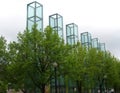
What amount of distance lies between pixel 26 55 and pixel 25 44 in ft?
4.90

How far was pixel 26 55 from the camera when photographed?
3700 cm

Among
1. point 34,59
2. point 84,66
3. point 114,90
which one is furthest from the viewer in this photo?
point 114,90

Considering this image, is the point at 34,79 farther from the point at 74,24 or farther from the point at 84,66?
the point at 74,24

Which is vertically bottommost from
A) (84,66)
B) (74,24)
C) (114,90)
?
(114,90)

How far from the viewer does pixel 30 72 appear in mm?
37219

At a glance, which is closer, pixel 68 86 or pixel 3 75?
pixel 3 75

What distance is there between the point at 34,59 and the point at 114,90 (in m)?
43.1

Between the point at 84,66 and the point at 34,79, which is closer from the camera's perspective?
the point at 34,79

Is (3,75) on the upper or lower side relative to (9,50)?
lower

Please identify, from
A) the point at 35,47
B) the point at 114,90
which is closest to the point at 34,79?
the point at 35,47

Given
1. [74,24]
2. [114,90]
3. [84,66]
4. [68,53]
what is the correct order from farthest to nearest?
[114,90] < [74,24] < [84,66] < [68,53]

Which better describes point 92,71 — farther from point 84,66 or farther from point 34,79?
point 34,79

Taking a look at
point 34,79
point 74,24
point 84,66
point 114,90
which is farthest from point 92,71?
point 114,90

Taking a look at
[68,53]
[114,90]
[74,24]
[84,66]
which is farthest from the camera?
[114,90]
